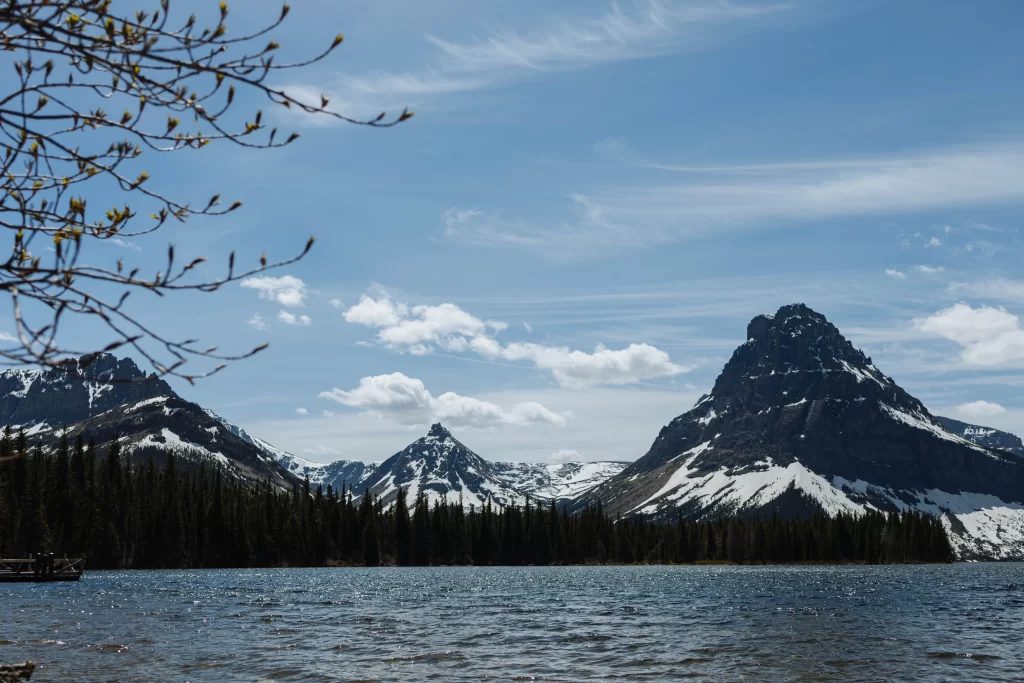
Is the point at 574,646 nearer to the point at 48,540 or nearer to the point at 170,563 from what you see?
the point at 48,540

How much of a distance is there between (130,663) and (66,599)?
48509mm

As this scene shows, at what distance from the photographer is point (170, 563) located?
192 meters

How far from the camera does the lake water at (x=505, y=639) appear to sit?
115 feet

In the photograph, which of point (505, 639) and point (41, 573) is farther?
point (41, 573)

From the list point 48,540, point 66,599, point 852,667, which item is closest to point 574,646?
point 852,667

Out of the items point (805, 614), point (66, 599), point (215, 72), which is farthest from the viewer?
point (66, 599)

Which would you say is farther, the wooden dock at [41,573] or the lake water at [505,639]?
the wooden dock at [41,573]

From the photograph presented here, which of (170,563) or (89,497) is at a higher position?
(89,497)

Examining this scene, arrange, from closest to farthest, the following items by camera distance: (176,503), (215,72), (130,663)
Result: (215,72) < (130,663) < (176,503)

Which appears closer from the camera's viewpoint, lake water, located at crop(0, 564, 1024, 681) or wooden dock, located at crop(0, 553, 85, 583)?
lake water, located at crop(0, 564, 1024, 681)

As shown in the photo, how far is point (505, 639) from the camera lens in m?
45.8

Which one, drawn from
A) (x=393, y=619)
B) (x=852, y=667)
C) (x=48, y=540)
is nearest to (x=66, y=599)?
(x=393, y=619)

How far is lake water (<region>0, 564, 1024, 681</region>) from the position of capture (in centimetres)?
3500

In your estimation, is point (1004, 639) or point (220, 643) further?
point (1004, 639)
